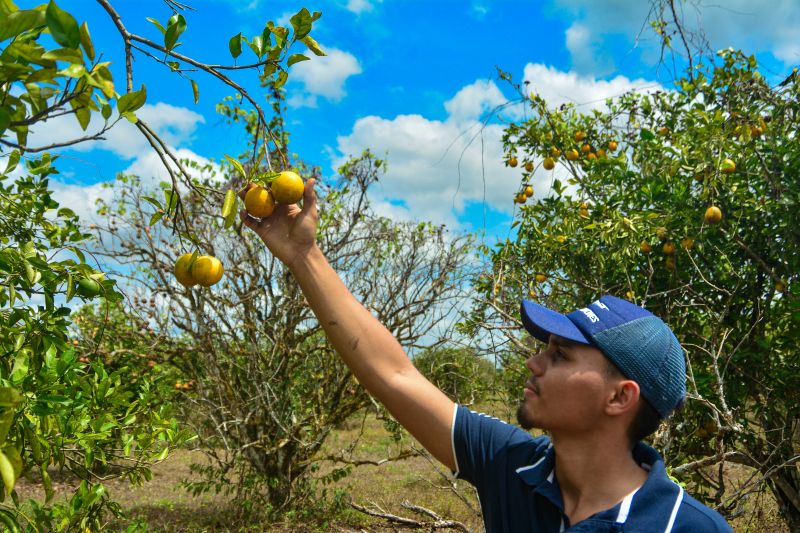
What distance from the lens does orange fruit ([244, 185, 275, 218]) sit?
5.17 ft

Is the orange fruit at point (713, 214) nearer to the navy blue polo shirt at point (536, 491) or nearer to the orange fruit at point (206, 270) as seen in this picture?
the navy blue polo shirt at point (536, 491)

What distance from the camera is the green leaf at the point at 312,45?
163cm

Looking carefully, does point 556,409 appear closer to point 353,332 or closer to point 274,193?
point 353,332

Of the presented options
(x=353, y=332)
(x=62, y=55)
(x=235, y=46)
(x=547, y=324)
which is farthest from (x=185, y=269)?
(x=547, y=324)

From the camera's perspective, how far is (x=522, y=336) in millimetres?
4516

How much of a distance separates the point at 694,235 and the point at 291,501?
169 inches

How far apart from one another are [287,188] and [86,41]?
63cm

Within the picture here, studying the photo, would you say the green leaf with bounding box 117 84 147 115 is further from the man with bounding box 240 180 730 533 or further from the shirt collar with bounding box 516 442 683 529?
the shirt collar with bounding box 516 442 683 529

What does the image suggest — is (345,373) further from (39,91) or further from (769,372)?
(39,91)

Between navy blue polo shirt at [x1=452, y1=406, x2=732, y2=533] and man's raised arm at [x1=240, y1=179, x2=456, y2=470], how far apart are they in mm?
65

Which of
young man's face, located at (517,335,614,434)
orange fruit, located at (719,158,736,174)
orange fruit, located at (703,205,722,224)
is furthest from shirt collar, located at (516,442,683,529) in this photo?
orange fruit, located at (719,158,736,174)

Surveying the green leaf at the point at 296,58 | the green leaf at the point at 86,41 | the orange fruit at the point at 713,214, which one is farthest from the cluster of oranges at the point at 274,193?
the orange fruit at the point at 713,214

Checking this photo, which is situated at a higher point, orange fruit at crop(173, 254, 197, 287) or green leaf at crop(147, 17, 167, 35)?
green leaf at crop(147, 17, 167, 35)

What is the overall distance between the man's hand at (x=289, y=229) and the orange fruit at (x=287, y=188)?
5 cm
